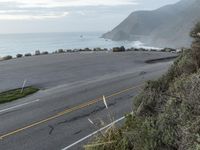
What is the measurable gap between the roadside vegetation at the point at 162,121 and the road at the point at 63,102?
83 centimetres

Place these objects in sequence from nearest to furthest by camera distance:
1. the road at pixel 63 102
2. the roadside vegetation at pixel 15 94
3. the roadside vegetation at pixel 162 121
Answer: the roadside vegetation at pixel 162 121 → the road at pixel 63 102 → the roadside vegetation at pixel 15 94

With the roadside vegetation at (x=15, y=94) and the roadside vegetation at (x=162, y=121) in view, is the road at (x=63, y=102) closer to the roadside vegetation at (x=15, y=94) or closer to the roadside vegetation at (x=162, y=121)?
the roadside vegetation at (x=15, y=94)

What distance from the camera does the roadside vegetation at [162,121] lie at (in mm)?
6680

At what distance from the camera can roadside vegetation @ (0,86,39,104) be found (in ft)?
61.0

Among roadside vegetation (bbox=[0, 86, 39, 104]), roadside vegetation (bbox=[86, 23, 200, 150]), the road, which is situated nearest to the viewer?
roadside vegetation (bbox=[86, 23, 200, 150])

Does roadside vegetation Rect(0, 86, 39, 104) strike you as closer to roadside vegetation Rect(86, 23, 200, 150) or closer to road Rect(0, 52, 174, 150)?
road Rect(0, 52, 174, 150)

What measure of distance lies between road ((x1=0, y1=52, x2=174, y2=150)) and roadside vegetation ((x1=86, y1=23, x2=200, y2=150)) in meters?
0.83

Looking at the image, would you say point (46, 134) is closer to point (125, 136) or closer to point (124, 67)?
point (125, 136)

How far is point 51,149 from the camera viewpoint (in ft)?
35.6

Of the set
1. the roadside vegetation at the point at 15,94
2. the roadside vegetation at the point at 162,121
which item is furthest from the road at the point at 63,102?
the roadside vegetation at the point at 162,121

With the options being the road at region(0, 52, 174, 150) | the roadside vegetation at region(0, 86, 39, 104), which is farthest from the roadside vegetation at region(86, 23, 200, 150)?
the roadside vegetation at region(0, 86, 39, 104)

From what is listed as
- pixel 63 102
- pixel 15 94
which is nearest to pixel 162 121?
pixel 63 102

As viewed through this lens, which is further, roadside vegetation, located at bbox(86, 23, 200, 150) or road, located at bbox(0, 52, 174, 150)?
road, located at bbox(0, 52, 174, 150)

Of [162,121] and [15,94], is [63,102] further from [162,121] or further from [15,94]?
[162,121]
